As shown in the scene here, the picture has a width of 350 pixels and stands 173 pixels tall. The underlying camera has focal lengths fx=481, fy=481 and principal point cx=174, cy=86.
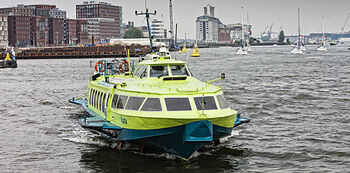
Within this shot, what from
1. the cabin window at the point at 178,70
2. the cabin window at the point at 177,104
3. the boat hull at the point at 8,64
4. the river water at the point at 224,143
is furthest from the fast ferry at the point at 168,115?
the boat hull at the point at 8,64

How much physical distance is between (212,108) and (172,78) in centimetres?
300

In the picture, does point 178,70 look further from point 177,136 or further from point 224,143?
point 177,136

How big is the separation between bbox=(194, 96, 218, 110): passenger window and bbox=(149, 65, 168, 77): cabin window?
3.82 meters

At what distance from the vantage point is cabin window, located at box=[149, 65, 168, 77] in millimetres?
21766

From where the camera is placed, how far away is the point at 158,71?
21922mm

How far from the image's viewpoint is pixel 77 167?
20.0 m

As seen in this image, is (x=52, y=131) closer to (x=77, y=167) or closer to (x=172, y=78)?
(x=77, y=167)

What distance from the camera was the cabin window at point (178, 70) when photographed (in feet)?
72.1

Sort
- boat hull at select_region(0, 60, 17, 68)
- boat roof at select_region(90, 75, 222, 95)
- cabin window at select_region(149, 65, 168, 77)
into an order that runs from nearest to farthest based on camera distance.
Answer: boat roof at select_region(90, 75, 222, 95) → cabin window at select_region(149, 65, 168, 77) → boat hull at select_region(0, 60, 17, 68)

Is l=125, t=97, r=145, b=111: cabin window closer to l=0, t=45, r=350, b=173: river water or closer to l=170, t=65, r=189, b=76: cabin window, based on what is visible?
l=0, t=45, r=350, b=173: river water

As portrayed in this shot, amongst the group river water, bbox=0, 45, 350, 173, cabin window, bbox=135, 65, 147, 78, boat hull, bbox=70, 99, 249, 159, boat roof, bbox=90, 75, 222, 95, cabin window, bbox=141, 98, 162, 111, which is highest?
cabin window, bbox=135, 65, 147, 78

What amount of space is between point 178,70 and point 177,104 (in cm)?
435

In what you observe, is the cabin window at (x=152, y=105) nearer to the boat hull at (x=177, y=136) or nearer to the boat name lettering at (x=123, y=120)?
the boat hull at (x=177, y=136)

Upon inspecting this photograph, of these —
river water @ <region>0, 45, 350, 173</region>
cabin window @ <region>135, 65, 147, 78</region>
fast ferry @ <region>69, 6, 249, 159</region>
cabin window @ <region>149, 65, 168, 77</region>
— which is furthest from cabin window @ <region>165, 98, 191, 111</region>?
cabin window @ <region>135, 65, 147, 78</region>
